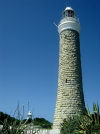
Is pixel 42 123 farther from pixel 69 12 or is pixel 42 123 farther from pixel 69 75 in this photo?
pixel 69 12

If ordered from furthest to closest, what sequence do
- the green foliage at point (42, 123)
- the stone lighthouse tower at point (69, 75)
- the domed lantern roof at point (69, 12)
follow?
1. the green foliage at point (42, 123)
2. the domed lantern roof at point (69, 12)
3. the stone lighthouse tower at point (69, 75)

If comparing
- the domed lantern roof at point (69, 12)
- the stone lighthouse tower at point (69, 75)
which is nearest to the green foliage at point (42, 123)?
the stone lighthouse tower at point (69, 75)

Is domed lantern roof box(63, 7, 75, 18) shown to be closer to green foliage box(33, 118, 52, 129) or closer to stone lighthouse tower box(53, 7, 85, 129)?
stone lighthouse tower box(53, 7, 85, 129)

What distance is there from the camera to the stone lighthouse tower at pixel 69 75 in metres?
22.6

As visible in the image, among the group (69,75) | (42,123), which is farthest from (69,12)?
(42,123)

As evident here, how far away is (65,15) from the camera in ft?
85.6

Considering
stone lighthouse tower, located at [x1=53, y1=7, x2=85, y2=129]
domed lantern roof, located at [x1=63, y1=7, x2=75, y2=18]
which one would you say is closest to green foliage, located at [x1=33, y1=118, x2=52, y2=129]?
stone lighthouse tower, located at [x1=53, y1=7, x2=85, y2=129]

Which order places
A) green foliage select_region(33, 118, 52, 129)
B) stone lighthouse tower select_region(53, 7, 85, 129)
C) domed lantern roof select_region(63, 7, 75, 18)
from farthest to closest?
1. green foliage select_region(33, 118, 52, 129)
2. domed lantern roof select_region(63, 7, 75, 18)
3. stone lighthouse tower select_region(53, 7, 85, 129)

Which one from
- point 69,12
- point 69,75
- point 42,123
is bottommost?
point 42,123

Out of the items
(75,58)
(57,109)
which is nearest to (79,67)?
(75,58)

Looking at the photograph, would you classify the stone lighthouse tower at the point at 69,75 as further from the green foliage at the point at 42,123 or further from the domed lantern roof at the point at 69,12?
the green foliage at the point at 42,123

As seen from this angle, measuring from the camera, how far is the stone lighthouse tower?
74.1ft

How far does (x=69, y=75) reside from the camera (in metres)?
23.0

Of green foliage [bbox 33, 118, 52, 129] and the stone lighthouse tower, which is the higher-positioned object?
the stone lighthouse tower
